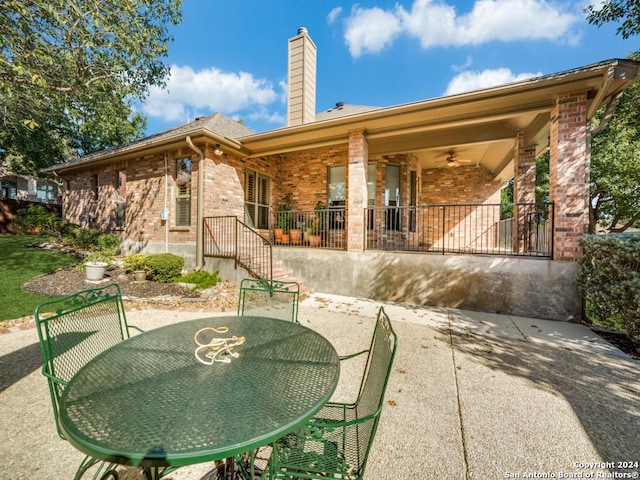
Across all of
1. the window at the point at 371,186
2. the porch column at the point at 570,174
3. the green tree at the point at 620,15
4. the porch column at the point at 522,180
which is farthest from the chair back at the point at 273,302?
the green tree at the point at 620,15

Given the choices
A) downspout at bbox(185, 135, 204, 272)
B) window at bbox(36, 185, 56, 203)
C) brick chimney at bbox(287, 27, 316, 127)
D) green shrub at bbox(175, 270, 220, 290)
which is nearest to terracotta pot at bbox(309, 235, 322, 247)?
green shrub at bbox(175, 270, 220, 290)

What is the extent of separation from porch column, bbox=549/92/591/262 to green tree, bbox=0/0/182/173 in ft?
29.9

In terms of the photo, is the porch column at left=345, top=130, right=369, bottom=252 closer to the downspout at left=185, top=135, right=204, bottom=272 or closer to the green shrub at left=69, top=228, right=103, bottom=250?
the downspout at left=185, top=135, right=204, bottom=272

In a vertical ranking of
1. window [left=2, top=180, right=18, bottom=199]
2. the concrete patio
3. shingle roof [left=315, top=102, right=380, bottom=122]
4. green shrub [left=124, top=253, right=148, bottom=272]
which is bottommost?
the concrete patio

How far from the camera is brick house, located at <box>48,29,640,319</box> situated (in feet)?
15.0

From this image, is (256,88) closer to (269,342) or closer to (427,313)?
(427,313)

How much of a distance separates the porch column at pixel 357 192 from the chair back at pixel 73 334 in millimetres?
4744

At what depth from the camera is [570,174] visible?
14.8 feet

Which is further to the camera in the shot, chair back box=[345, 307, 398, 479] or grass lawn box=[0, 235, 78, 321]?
grass lawn box=[0, 235, 78, 321]

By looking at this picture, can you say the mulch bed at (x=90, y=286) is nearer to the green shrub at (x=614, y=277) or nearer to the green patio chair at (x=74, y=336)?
the green patio chair at (x=74, y=336)

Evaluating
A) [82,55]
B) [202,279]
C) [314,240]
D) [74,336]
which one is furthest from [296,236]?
[82,55]

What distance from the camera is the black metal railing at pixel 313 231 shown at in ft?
26.8

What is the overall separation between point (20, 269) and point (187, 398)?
9.00m

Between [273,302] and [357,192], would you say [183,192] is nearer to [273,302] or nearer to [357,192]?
[357,192]
